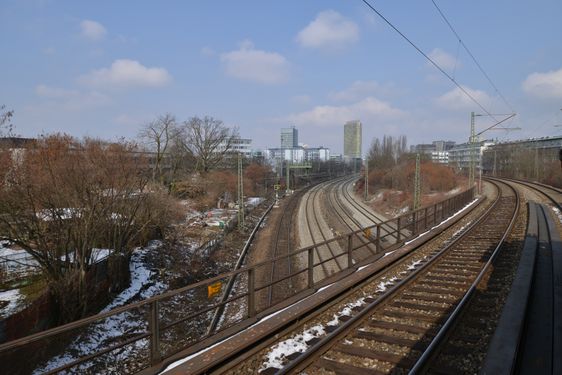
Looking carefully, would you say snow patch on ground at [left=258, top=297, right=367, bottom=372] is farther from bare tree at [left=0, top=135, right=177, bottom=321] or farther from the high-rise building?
the high-rise building

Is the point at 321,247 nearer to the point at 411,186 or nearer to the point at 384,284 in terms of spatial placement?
the point at 384,284

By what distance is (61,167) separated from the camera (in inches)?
521

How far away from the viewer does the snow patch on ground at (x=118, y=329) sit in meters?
10.8

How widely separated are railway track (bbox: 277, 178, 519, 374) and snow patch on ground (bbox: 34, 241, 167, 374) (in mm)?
4327

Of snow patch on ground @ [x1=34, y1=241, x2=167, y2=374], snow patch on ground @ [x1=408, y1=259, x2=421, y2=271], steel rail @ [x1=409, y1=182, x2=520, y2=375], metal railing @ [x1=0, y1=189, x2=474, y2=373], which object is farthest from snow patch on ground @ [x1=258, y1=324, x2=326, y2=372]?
snow patch on ground @ [x1=408, y1=259, x2=421, y2=271]

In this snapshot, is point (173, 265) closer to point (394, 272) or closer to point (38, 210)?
point (38, 210)

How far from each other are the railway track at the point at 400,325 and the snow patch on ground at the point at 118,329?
14.2 feet

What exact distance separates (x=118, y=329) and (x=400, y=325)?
9809 mm

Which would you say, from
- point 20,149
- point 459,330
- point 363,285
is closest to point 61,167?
point 20,149

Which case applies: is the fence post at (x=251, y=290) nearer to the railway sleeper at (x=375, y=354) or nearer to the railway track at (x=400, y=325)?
the railway track at (x=400, y=325)

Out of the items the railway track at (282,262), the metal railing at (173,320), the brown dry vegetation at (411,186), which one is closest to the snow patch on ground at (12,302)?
the metal railing at (173,320)

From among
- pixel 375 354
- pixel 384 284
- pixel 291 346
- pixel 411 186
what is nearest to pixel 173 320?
pixel 384 284

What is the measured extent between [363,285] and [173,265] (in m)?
13.9

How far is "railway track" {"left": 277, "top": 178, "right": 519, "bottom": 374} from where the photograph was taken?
5250 millimetres
